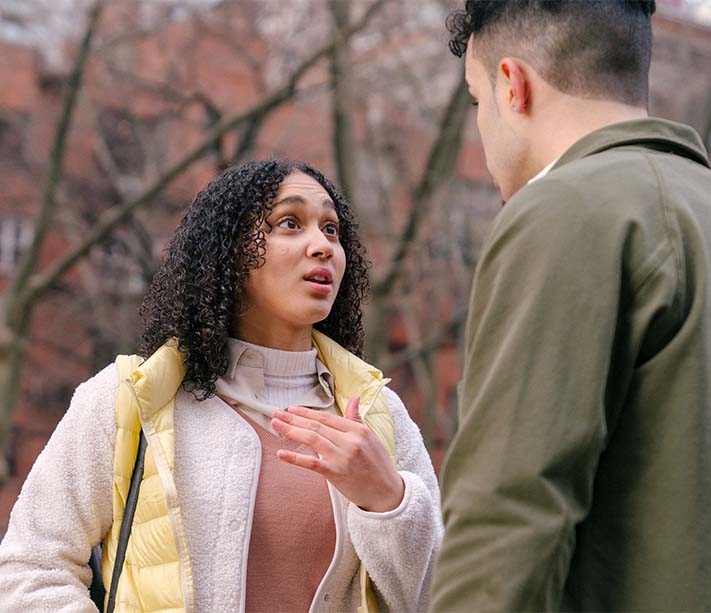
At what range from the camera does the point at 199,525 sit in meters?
2.82

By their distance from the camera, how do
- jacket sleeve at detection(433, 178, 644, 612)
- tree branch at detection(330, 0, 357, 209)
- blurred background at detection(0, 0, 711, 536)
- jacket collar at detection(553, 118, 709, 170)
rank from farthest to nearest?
blurred background at detection(0, 0, 711, 536) < tree branch at detection(330, 0, 357, 209) < jacket collar at detection(553, 118, 709, 170) < jacket sleeve at detection(433, 178, 644, 612)

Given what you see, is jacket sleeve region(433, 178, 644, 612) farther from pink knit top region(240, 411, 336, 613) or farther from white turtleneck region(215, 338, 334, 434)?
white turtleneck region(215, 338, 334, 434)

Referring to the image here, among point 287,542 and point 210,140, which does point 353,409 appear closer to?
point 287,542

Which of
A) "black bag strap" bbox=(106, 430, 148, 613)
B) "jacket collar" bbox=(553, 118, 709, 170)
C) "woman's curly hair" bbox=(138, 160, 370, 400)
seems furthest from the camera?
A: "woman's curly hair" bbox=(138, 160, 370, 400)

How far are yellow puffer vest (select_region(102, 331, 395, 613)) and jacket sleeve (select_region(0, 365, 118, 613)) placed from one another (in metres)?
0.05

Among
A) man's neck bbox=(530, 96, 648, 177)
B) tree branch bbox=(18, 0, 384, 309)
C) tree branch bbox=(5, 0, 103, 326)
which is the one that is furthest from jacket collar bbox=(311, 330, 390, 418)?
tree branch bbox=(5, 0, 103, 326)

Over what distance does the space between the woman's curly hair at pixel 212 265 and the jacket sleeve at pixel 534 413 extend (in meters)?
1.39

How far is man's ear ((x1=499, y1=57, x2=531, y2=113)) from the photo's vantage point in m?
2.04

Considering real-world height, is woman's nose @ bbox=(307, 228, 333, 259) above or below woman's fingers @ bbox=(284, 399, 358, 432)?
above

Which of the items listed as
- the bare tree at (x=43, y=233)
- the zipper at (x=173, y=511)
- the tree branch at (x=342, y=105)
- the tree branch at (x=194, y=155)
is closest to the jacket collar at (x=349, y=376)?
the zipper at (x=173, y=511)

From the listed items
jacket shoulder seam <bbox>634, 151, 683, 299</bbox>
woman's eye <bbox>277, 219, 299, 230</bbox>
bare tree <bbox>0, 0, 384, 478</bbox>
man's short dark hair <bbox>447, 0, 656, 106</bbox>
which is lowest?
bare tree <bbox>0, 0, 384, 478</bbox>

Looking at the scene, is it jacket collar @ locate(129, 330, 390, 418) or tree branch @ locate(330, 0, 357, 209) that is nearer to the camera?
jacket collar @ locate(129, 330, 390, 418)

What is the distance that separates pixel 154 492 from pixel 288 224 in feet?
2.77

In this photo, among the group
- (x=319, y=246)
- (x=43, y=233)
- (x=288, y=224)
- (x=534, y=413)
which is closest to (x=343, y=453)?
(x=319, y=246)
